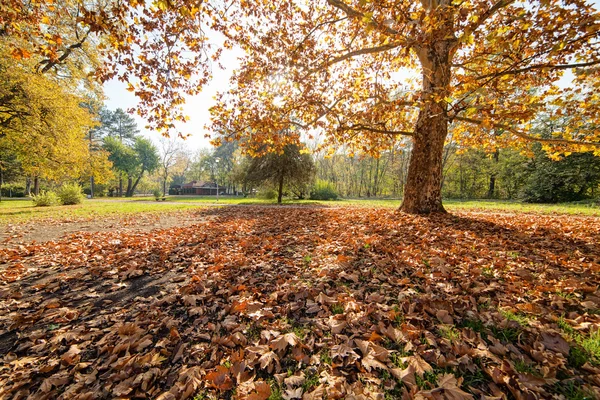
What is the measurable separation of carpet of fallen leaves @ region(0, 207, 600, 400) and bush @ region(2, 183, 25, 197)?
174 feet

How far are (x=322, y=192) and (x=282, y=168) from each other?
6.42 m

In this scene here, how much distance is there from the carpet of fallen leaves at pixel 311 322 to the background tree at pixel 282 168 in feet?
51.5

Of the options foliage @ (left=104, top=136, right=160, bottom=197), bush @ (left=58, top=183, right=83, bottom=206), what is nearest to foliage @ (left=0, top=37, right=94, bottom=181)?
bush @ (left=58, top=183, right=83, bottom=206)

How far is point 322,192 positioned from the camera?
24.9 meters

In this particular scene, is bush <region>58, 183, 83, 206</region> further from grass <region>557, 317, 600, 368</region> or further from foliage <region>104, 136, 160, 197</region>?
foliage <region>104, 136, 160, 197</region>

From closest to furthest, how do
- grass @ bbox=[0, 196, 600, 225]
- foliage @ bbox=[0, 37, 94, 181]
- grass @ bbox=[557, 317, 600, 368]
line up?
grass @ bbox=[557, 317, 600, 368] < grass @ bbox=[0, 196, 600, 225] < foliage @ bbox=[0, 37, 94, 181]

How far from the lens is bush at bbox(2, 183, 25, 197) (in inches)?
1523

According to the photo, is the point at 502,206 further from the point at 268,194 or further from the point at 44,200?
the point at 44,200

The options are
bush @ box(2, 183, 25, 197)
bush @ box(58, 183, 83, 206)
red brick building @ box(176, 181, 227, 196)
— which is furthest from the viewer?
red brick building @ box(176, 181, 227, 196)

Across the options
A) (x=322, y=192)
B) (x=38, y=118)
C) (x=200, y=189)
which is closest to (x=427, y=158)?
(x=322, y=192)

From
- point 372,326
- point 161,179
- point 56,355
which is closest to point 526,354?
point 372,326

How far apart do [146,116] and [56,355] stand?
18.3ft

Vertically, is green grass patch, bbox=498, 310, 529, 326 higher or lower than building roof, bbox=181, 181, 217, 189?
lower

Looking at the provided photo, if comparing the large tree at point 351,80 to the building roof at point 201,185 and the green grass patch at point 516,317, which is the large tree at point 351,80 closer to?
the green grass patch at point 516,317
